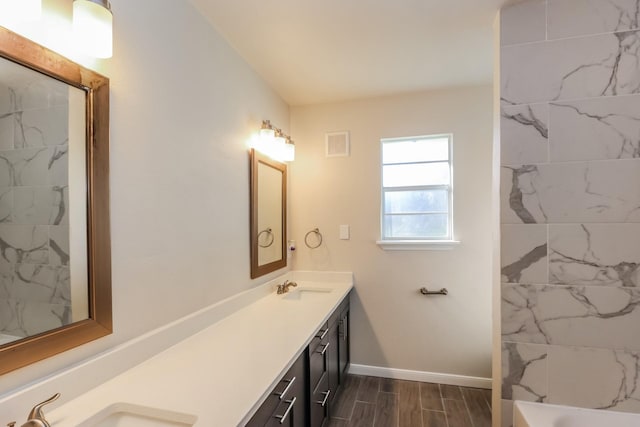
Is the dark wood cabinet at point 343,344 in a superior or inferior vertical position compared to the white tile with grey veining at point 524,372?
inferior

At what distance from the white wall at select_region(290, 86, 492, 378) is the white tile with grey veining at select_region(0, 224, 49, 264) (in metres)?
2.00

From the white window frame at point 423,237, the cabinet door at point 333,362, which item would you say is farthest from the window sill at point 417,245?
the cabinet door at point 333,362

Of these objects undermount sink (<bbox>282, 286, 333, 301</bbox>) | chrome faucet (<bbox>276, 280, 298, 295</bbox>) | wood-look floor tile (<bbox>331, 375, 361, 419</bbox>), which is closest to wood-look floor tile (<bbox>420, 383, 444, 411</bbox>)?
wood-look floor tile (<bbox>331, 375, 361, 419</bbox>)

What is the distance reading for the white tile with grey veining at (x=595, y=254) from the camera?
1401mm

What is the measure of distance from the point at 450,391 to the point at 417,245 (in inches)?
47.0

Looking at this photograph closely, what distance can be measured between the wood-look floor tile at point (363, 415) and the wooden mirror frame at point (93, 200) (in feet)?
5.72

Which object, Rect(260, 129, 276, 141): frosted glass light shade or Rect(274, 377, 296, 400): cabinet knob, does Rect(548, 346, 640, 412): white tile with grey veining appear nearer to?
Rect(274, 377, 296, 400): cabinet knob

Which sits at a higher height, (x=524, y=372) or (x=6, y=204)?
(x=6, y=204)

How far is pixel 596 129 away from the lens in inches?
56.4

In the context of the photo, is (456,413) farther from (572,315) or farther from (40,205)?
(40,205)

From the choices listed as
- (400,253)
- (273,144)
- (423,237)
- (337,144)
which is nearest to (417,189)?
(423,237)

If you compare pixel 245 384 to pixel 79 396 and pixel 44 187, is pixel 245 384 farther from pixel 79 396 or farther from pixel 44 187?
pixel 44 187

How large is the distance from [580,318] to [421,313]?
1261mm

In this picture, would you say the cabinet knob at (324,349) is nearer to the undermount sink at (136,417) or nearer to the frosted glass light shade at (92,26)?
the undermount sink at (136,417)
